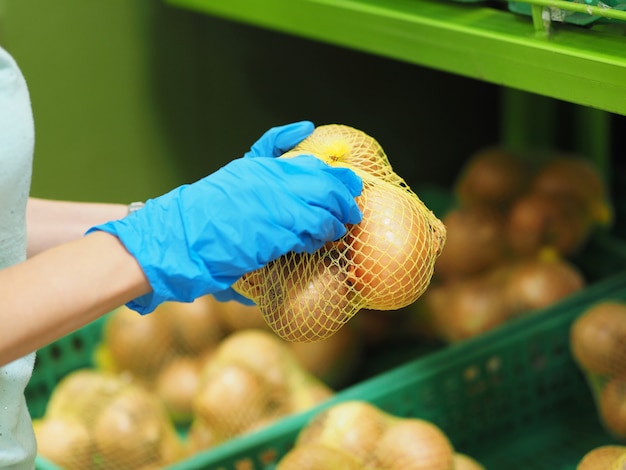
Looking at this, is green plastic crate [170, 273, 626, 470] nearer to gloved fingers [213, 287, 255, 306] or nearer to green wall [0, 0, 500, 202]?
gloved fingers [213, 287, 255, 306]

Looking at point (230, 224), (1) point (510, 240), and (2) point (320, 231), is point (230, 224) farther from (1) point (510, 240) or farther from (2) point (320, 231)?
(1) point (510, 240)

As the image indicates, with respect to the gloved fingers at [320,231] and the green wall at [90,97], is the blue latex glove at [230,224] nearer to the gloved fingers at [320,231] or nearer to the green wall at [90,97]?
the gloved fingers at [320,231]

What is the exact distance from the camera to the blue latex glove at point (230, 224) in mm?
784

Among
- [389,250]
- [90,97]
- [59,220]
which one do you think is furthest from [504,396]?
[90,97]

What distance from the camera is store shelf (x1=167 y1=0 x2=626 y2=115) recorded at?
0.96m

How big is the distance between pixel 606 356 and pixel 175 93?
3.54 feet

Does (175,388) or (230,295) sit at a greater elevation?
(230,295)

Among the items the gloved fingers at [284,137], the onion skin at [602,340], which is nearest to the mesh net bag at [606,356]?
the onion skin at [602,340]

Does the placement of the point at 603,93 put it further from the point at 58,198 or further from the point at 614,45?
the point at 58,198

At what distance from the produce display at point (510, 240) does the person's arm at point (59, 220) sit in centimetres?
79

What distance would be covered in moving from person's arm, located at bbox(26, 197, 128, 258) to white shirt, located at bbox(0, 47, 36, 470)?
0.52 ft

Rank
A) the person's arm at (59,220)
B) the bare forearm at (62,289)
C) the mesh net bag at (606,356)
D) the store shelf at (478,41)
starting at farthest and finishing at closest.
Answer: the mesh net bag at (606,356) < the person's arm at (59,220) < the store shelf at (478,41) < the bare forearm at (62,289)

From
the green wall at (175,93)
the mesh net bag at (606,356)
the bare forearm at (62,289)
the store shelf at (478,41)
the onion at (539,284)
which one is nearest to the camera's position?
the bare forearm at (62,289)

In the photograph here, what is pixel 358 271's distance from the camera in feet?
2.91
